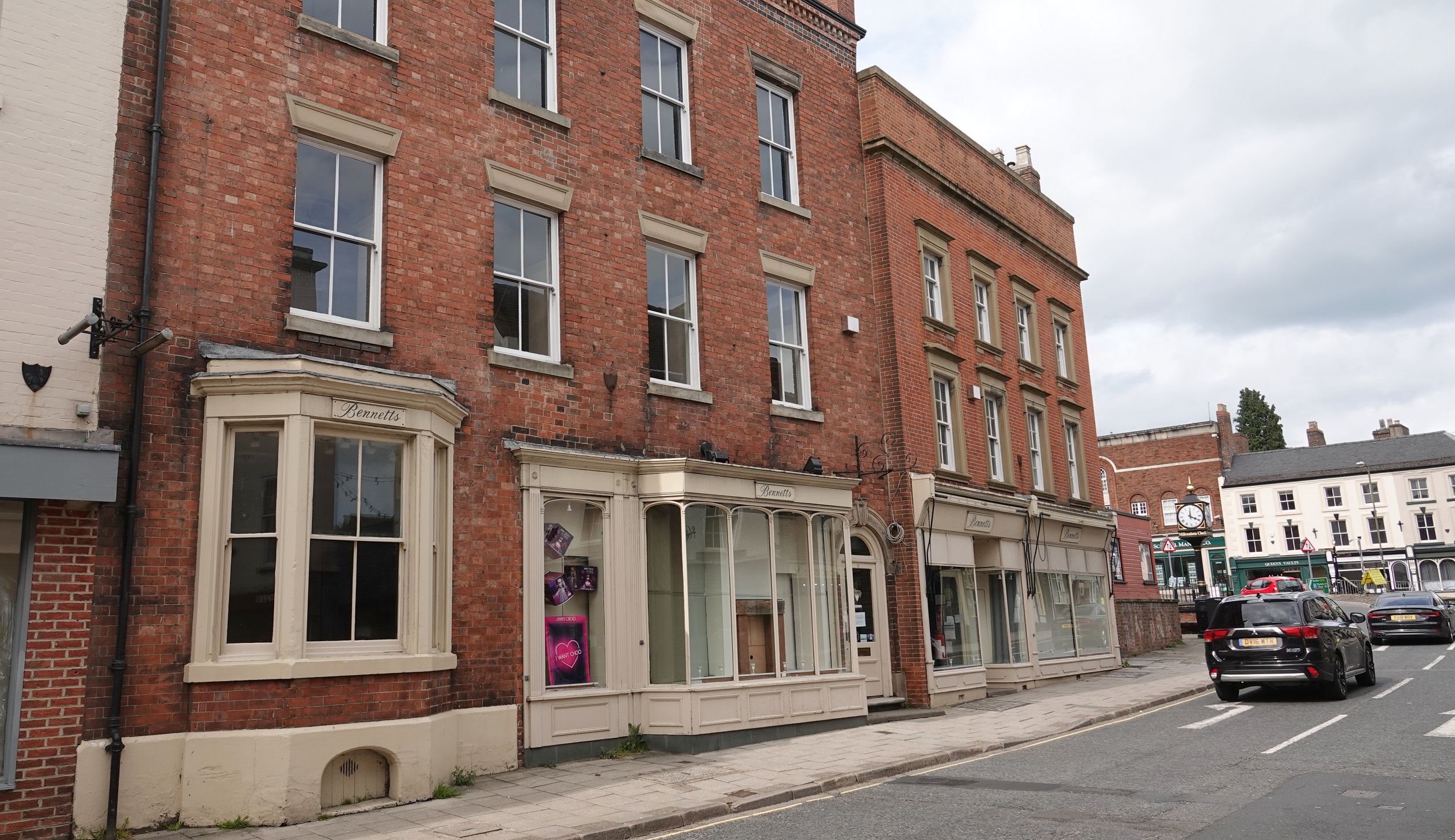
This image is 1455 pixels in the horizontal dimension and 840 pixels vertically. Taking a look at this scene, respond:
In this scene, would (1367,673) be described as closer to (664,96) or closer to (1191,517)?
(1191,517)

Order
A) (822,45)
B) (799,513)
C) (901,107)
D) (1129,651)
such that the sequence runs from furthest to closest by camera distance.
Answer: (1129,651) → (901,107) → (822,45) → (799,513)

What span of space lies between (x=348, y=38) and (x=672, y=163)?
4.81 m

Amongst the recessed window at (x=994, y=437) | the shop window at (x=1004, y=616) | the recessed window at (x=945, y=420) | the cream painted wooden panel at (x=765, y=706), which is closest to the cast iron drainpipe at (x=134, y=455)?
the cream painted wooden panel at (x=765, y=706)

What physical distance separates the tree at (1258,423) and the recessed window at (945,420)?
6311 centimetres

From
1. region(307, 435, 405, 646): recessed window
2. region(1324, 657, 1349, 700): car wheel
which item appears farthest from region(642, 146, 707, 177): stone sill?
region(1324, 657, 1349, 700): car wheel

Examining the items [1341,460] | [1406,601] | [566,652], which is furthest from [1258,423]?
[566,652]

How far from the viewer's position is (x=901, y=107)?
63.7 ft

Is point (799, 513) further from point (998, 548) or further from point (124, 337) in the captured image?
point (124, 337)

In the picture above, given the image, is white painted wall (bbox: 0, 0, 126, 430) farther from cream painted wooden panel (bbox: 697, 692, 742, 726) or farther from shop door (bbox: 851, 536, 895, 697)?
shop door (bbox: 851, 536, 895, 697)

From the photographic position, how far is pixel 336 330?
10281 mm

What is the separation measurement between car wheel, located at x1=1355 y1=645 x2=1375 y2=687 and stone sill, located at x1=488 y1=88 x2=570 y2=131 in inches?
598

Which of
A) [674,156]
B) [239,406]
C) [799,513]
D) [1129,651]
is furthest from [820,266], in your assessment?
[1129,651]

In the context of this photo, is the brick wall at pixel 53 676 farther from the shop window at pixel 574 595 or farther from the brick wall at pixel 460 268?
the shop window at pixel 574 595

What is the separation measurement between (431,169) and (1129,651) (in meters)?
22.4
